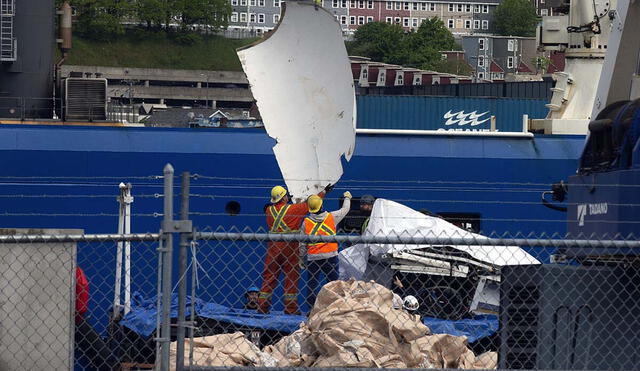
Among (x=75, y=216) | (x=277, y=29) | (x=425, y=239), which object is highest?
(x=277, y=29)

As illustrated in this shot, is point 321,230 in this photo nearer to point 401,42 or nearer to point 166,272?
point 166,272

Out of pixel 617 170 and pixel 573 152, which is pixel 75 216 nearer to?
pixel 573 152

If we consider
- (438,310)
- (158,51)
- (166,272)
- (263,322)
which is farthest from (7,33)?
(158,51)

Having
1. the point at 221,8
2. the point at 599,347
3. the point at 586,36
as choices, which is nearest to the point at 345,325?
the point at 599,347

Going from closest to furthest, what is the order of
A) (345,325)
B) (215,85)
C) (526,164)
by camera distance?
(345,325)
(526,164)
(215,85)

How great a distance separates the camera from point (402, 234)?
14484 millimetres

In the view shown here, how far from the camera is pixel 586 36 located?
19562mm

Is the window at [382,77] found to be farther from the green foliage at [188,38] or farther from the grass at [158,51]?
the green foliage at [188,38]

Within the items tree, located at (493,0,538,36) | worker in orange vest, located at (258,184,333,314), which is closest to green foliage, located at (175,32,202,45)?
tree, located at (493,0,538,36)

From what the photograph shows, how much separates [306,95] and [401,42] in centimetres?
10654

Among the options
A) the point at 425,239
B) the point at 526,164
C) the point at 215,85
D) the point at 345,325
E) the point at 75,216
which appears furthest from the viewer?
the point at 215,85

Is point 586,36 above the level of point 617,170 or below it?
above

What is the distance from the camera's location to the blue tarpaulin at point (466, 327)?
1222 cm

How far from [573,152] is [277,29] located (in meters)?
6.17
